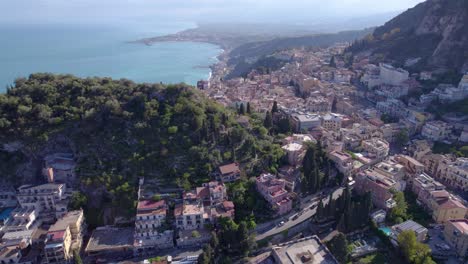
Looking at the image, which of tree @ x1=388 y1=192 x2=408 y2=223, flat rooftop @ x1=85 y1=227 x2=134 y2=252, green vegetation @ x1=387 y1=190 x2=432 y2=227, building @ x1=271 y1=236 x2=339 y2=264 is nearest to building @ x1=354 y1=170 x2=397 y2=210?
tree @ x1=388 y1=192 x2=408 y2=223

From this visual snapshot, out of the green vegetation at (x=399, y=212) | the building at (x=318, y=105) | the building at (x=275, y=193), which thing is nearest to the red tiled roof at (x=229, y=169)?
the building at (x=275, y=193)

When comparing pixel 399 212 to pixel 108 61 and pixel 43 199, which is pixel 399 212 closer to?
pixel 43 199

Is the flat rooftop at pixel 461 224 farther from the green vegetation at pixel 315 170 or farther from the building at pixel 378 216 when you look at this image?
the green vegetation at pixel 315 170

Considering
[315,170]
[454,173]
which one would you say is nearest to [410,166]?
[454,173]

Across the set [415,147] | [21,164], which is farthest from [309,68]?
[21,164]

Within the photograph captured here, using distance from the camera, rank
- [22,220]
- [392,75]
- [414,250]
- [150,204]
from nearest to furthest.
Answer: [414,250] < [22,220] < [150,204] < [392,75]

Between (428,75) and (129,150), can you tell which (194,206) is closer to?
(129,150)

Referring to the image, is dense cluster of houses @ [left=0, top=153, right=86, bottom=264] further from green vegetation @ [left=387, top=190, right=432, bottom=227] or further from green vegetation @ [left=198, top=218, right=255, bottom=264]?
green vegetation @ [left=387, top=190, right=432, bottom=227]
